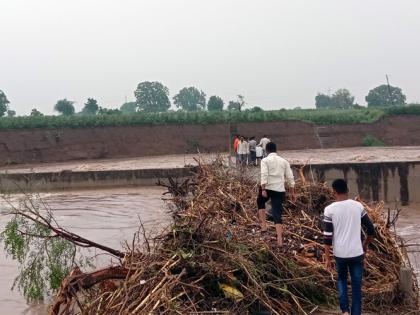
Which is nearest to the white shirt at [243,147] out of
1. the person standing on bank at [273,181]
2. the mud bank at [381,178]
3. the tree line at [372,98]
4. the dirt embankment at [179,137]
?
the mud bank at [381,178]

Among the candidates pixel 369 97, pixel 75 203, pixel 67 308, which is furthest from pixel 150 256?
pixel 369 97

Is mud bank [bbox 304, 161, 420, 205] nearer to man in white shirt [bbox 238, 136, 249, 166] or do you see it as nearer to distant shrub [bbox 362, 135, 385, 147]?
man in white shirt [bbox 238, 136, 249, 166]

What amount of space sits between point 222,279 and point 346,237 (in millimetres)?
1478

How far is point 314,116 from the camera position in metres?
50.2

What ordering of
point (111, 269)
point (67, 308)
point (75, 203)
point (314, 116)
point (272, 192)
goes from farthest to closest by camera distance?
point (314, 116)
point (75, 203)
point (272, 192)
point (111, 269)
point (67, 308)

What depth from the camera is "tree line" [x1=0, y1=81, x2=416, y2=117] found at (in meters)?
61.8

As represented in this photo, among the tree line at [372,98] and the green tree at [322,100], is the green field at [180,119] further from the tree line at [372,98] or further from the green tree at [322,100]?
the green tree at [322,100]

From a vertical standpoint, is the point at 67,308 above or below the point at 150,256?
below

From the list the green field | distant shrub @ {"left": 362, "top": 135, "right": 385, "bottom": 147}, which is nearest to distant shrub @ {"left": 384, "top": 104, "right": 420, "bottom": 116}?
the green field

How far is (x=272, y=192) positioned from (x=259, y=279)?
6.42ft

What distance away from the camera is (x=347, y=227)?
18.6 ft

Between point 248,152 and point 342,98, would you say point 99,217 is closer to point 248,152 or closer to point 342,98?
point 248,152

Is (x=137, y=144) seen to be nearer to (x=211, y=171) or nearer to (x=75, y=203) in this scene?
(x=75, y=203)

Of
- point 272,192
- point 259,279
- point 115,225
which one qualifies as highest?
point 272,192
